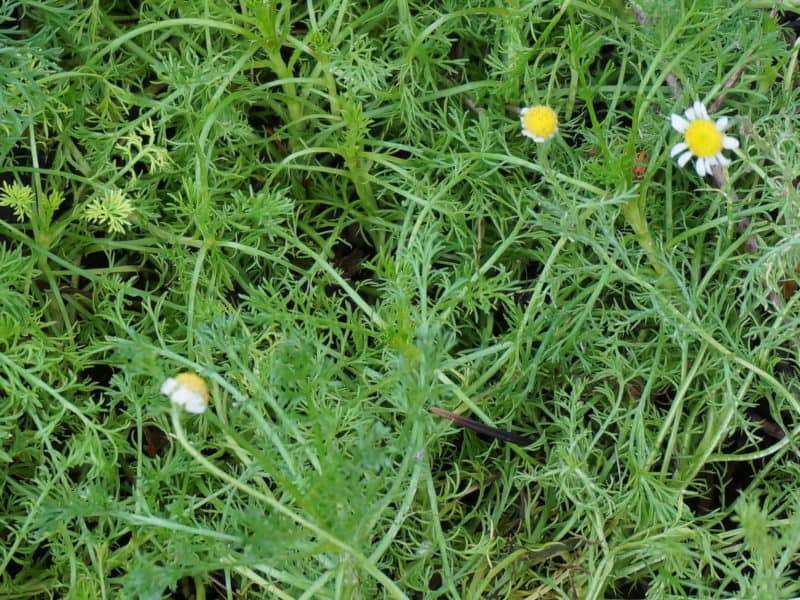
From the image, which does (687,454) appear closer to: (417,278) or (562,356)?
(562,356)

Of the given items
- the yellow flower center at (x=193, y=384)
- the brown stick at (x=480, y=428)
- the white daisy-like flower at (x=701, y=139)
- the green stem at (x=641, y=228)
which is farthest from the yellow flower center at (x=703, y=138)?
the yellow flower center at (x=193, y=384)

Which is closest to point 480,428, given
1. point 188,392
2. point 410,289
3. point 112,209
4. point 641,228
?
point 410,289

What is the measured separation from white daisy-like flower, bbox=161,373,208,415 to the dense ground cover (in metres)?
0.07

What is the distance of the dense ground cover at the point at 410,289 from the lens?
1307 millimetres

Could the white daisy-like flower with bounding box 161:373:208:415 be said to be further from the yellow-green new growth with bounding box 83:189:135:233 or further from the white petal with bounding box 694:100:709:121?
the white petal with bounding box 694:100:709:121

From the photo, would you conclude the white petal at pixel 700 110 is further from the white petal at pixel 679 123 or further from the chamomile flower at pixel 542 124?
the chamomile flower at pixel 542 124

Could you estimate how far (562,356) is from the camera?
143 centimetres

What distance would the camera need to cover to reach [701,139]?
1.29 m

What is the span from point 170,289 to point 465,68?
65cm

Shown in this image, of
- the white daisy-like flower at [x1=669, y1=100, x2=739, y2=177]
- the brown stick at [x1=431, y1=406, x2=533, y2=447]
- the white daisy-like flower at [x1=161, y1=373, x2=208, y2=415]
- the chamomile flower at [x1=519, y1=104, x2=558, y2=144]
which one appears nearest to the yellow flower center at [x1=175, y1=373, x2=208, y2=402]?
the white daisy-like flower at [x1=161, y1=373, x2=208, y2=415]

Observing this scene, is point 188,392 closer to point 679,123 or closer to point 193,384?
point 193,384

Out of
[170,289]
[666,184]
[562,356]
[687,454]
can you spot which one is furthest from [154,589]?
[666,184]

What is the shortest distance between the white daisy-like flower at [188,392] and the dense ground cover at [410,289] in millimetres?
67

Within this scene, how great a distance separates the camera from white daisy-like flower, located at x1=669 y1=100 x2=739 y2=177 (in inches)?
50.9
